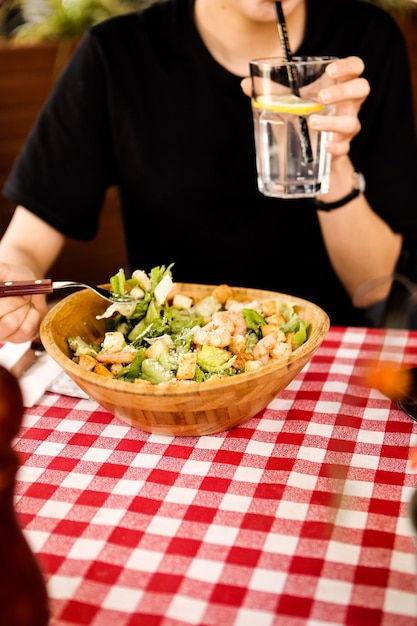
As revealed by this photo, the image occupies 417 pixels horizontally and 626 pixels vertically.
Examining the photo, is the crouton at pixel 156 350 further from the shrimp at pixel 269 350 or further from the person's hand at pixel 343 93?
the person's hand at pixel 343 93

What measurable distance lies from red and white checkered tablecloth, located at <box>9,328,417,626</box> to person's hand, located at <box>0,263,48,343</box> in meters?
0.13

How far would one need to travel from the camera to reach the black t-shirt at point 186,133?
6.25 ft

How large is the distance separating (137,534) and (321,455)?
0.32m

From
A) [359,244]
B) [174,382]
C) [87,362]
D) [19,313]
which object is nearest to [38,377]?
[19,313]

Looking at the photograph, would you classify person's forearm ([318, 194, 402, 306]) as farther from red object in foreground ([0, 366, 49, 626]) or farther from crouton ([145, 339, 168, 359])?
red object in foreground ([0, 366, 49, 626])

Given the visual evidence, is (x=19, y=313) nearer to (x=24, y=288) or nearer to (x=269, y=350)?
(x=24, y=288)

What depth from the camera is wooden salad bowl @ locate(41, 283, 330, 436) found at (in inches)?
40.0

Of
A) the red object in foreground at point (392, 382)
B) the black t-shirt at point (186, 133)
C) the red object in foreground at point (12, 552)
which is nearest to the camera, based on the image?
the red object in foreground at point (12, 552)

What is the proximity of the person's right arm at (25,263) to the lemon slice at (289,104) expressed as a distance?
0.59 metres

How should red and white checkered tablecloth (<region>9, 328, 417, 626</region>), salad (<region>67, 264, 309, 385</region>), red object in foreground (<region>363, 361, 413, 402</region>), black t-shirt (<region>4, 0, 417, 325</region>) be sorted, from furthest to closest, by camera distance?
black t-shirt (<region>4, 0, 417, 325</region>), red object in foreground (<region>363, 361, 413, 402</region>), salad (<region>67, 264, 309, 385</region>), red and white checkered tablecloth (<region>9, 328, 417, 626</region>)

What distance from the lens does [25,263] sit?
1665 mm

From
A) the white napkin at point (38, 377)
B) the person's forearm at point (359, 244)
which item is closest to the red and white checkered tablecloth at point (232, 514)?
the white napkin at point (38, 377)

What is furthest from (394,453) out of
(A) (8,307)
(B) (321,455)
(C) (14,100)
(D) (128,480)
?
(C) (14,100)

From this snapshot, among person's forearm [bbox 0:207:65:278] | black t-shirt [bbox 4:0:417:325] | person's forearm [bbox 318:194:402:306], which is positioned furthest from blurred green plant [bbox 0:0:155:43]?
person's forearm [bbox 318:194:402:306]
